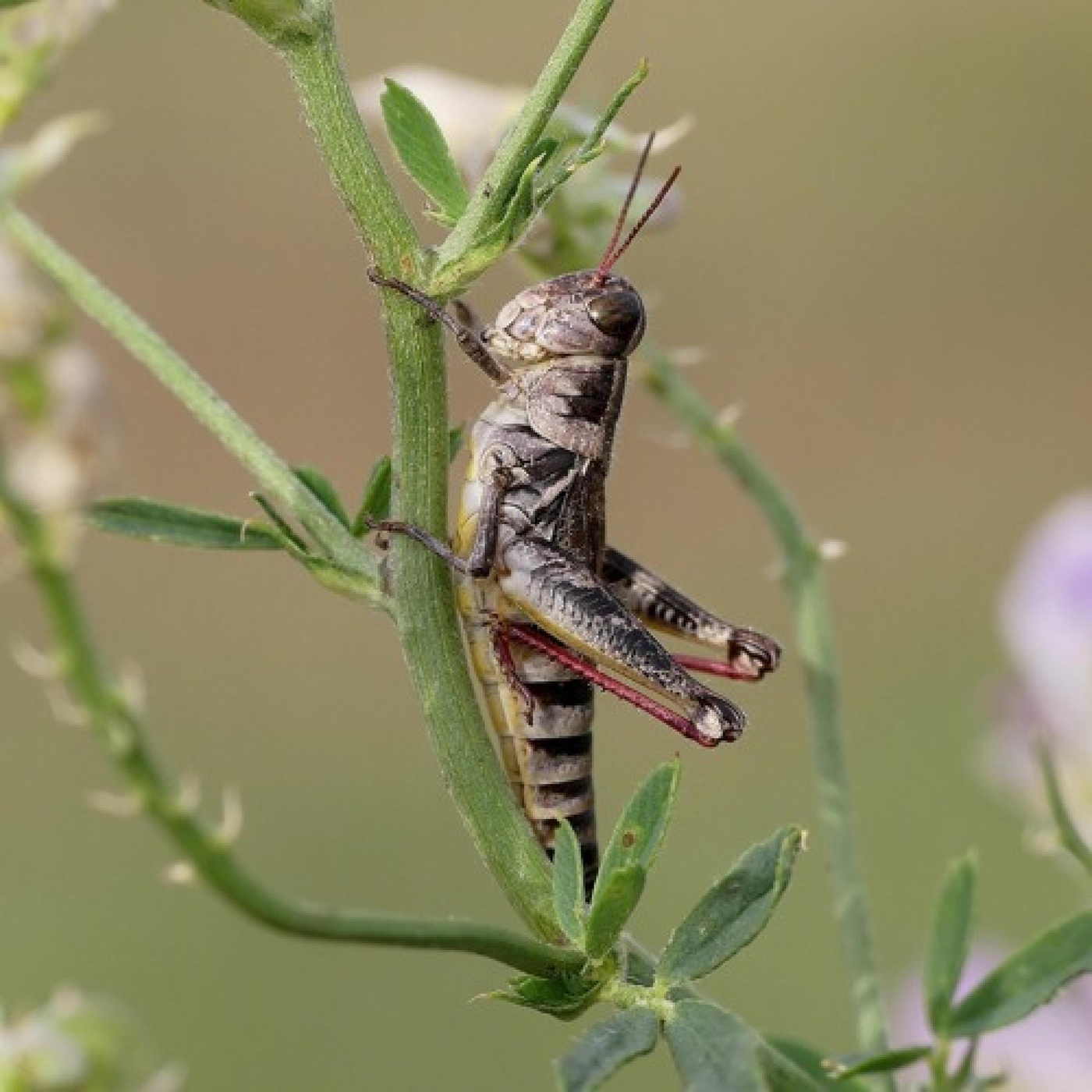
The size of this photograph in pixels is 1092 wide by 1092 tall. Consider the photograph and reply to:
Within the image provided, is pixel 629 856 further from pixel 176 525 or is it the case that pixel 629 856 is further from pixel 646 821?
pixel 176 525

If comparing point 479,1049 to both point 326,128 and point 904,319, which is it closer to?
point 326,128

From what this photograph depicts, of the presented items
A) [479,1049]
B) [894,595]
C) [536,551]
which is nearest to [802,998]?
[479,1049]

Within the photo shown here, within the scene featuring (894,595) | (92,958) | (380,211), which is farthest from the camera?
(894,595)

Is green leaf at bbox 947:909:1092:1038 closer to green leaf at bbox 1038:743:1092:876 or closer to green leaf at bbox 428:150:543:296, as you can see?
green leaf at bbox 1038:743:1092:876

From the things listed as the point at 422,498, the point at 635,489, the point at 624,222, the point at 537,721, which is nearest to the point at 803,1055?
the point at 537,721

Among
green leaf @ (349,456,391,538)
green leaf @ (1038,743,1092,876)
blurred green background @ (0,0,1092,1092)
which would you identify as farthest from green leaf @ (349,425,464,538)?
blurred green background @ (0,0,1092,1092)

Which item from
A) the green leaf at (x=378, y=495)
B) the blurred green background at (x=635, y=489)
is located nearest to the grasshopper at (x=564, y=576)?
the green leaf at (x=378, y=495)
